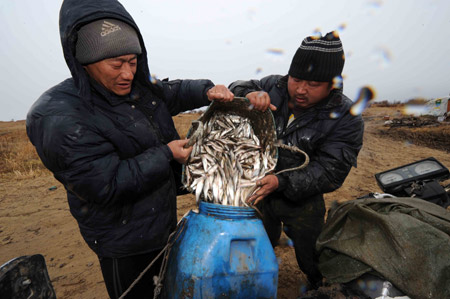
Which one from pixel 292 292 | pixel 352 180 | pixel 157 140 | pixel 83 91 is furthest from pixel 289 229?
pixel 352 180

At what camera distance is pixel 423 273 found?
1.79 meters

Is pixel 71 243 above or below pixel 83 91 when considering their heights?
below

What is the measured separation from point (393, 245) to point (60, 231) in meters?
5.83

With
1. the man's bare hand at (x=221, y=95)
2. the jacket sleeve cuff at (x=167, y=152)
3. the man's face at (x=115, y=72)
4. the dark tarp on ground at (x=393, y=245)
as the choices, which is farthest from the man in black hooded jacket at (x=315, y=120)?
the man's face at (x=115, y=72)

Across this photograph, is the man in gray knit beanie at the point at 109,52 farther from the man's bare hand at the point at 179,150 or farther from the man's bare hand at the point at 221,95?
the man's bare hand at the point at 221,95

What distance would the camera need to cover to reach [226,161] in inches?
97.3

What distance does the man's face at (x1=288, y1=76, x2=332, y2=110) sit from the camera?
2668mm

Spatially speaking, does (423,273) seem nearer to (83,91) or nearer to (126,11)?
(83,91)

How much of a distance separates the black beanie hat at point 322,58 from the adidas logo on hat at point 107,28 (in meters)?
1.80

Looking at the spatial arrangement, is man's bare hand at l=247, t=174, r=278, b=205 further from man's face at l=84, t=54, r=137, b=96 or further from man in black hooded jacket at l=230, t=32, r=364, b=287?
man's face at l=84, t=54, r=137, b=96

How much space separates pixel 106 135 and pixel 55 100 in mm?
399

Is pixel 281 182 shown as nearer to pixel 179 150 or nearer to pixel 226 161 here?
pixel 226 161

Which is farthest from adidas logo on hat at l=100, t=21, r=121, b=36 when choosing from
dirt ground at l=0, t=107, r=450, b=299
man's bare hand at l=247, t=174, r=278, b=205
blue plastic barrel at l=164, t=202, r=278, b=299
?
dirt ground at l=0, t=107, r=450, b=299

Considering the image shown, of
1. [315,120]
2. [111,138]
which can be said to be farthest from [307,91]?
[111,138]
